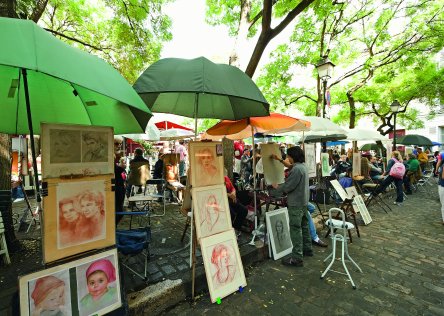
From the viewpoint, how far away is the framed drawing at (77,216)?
219 centimetres

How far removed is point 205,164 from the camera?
3.31m

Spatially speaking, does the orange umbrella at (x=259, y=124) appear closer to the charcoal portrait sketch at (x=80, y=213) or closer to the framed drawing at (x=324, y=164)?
the charcoal portrait sketch at (x=80, y=213)

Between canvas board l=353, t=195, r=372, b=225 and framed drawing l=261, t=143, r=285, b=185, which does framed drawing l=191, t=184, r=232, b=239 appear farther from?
canvas board l=353, t=195, r=372, b=225

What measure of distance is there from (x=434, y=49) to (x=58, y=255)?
17.6 metres

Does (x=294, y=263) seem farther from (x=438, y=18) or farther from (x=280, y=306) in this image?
(x=438, y=18)

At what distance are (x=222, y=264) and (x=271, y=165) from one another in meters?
2.85

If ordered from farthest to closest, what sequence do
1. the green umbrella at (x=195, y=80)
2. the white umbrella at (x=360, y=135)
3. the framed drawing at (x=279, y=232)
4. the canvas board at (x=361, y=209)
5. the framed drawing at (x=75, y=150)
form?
the white umbrella at (x=360, y=135) < the canvas board at (x=361, y=209) < the framed drawing at (x=279, y=232) < the green umbrella at (x=195, y=80) < the framed drawing at (x=75, y=150)

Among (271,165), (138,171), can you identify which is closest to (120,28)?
(138,171)

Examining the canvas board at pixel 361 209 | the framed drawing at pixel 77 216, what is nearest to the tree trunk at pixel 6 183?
the framed drawing at pixel 77 216

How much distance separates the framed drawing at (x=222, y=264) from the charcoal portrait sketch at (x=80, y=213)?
1.27 m

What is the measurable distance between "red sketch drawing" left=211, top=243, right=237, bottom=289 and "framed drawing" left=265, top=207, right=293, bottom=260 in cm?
122

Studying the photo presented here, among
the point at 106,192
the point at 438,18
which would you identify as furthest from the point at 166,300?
the point at 438,18

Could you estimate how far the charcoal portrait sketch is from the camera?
2.26 metres

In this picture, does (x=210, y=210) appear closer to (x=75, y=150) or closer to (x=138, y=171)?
(x=75, y=150)
